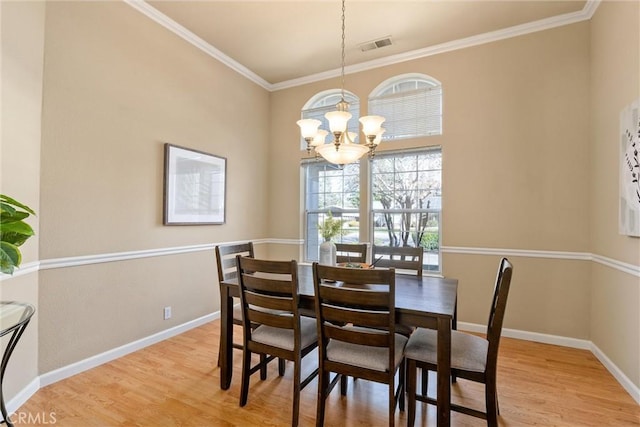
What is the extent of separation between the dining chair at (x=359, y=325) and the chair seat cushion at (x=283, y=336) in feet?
0.66

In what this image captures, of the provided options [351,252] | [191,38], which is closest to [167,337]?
[351,252]

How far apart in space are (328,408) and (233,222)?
8.59 feet

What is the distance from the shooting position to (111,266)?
2.73 m

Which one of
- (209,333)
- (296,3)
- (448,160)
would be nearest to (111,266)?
(209,333)

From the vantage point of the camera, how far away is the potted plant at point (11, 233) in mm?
1338

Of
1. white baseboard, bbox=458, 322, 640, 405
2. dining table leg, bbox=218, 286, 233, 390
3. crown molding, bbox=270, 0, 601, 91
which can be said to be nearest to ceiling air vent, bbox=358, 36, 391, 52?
crown molding, bbox=270, 0, 601, 91

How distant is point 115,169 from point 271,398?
230 centimetres

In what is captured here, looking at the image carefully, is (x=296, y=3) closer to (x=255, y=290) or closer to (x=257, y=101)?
(x=257, y=101)

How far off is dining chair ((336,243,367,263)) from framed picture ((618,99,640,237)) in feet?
6.39

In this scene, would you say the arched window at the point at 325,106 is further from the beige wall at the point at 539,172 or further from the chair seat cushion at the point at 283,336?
A: the chair seat cushion at the point at 283,336

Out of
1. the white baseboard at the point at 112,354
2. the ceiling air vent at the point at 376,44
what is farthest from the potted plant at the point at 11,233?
the ceiling air vent at the point at 376,44

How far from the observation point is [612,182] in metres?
2.58

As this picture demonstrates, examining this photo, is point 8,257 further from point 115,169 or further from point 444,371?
point 444,371

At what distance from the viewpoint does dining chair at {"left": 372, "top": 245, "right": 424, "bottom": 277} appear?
9.12ft
